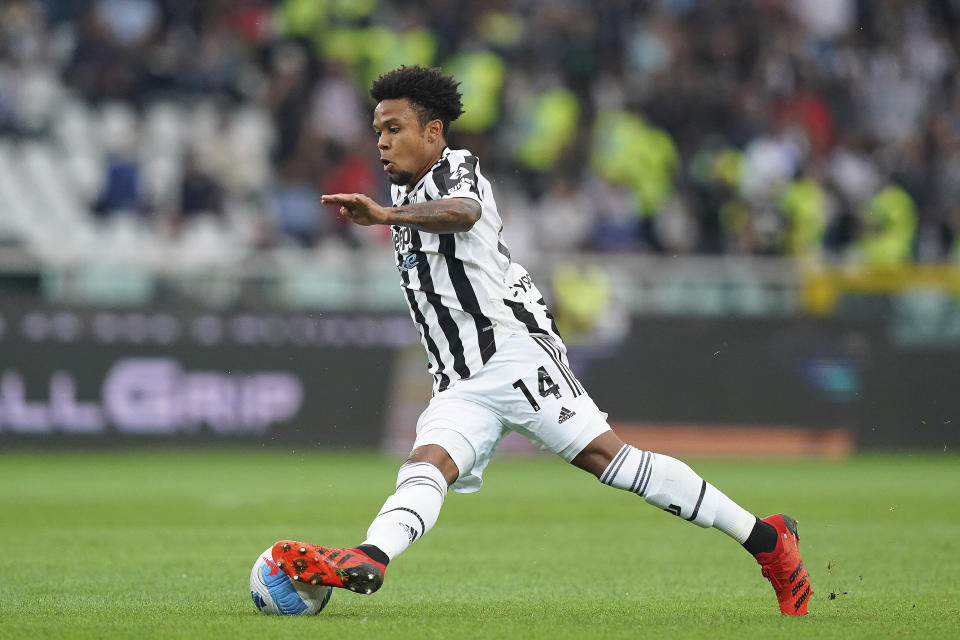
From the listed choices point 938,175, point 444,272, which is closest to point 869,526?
point 444,272

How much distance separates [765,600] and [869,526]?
363cm

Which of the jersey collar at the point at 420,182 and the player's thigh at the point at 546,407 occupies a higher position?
the jersey collar at the point at 420,182

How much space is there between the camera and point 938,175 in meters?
19.0

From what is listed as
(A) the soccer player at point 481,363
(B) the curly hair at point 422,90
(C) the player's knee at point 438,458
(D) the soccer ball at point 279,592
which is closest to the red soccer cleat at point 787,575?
(A) the soccer player at point 481,363

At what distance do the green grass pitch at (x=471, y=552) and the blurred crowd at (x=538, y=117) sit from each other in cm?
326

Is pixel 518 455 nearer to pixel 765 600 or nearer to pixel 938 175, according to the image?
pixel 938 175

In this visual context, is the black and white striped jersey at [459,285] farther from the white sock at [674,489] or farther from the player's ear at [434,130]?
the white sock at [674,489]

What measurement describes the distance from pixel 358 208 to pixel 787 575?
7.32 feet

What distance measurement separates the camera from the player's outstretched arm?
17.1ft

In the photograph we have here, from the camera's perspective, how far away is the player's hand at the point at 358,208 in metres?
5.20

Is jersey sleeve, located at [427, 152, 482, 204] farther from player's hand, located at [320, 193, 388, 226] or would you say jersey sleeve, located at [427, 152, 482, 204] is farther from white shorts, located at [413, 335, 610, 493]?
white shorts, located at [413, 335, 610, 493]

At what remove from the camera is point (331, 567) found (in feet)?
17.0

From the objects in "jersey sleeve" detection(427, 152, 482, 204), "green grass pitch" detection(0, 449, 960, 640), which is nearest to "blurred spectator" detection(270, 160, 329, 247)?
"green grass pitch" detection(0, 449, 960, 640)

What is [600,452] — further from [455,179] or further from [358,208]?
[358,208]
